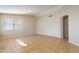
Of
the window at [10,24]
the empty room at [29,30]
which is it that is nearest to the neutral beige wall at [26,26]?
the empty room at [29,30]

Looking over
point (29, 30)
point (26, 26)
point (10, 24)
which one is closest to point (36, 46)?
point (29, 30)

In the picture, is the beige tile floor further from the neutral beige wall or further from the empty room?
the neutral beige wall

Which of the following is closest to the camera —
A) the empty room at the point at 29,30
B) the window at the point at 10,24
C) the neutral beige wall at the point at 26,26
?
the empty room at the point at 29,30

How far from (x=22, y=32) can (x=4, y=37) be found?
2.64 feet

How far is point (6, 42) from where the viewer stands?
448 cm

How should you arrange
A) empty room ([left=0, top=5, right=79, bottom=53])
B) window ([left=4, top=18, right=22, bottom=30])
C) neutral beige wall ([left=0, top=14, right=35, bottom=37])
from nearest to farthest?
empty room ([left=0, top=5, right=79, bottom=53]) < window ([left=4, top=18, right=22, bottom=30]) < neutral beige wall ([left=0, top=14, right=35, bottom=37])

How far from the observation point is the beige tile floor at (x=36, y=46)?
12.6ft

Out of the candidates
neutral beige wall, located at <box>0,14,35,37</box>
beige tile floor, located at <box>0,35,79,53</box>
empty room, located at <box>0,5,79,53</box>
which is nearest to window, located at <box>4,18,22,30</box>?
empty room, located at <box>0,5,79,53</box>

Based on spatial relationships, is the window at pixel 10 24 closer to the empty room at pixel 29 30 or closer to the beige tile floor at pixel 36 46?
the empty room at pixel 29 30

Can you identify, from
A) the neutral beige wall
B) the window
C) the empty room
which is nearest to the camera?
the empty room

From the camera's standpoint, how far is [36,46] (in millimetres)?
4727

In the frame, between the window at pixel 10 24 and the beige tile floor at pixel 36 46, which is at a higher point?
the window at pixel 10 24

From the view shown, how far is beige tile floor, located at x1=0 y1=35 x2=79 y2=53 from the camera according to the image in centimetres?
384
